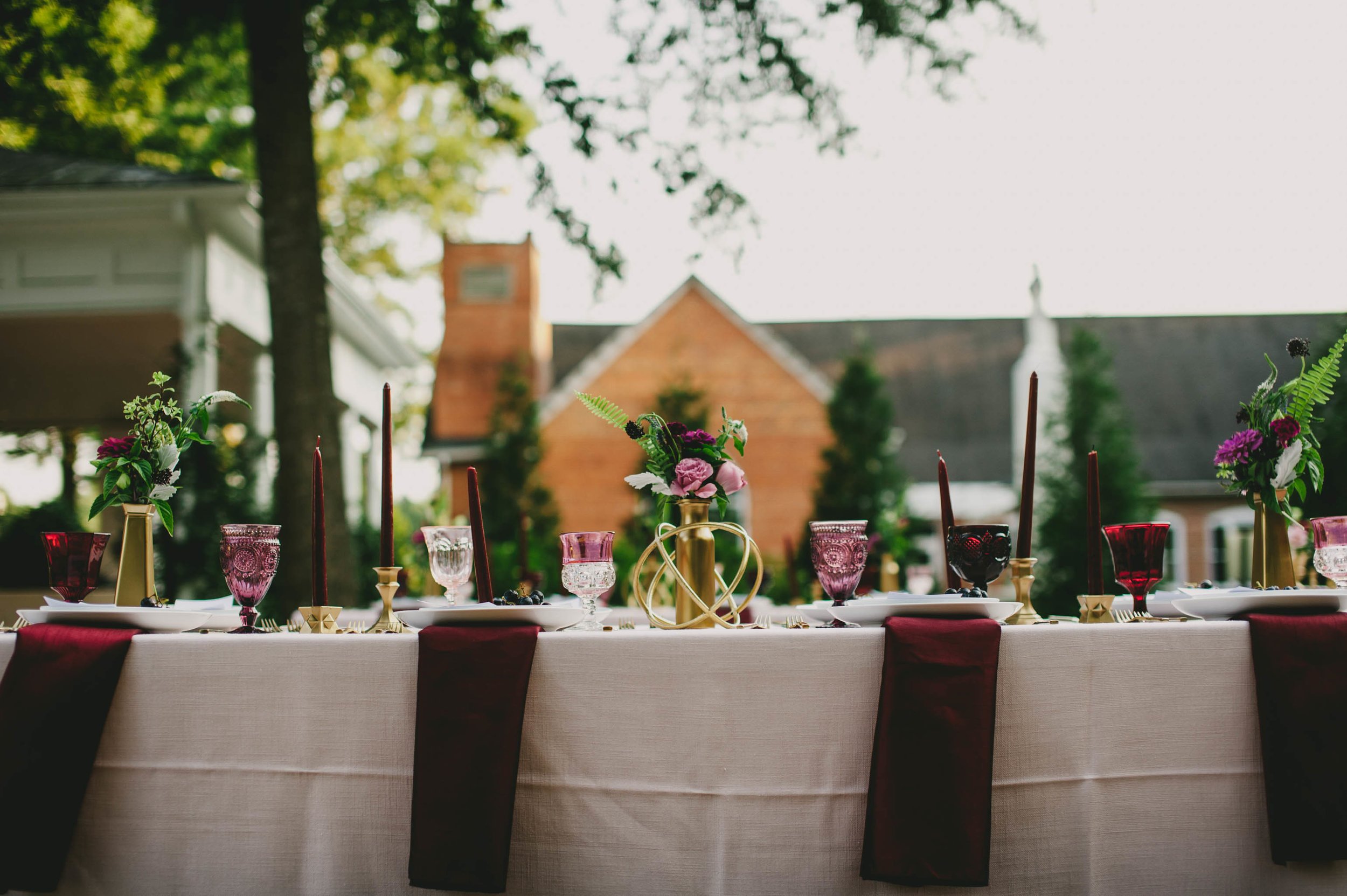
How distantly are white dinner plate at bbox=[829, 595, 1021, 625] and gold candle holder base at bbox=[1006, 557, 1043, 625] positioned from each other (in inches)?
4.4

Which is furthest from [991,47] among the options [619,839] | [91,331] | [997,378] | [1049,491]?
[997,378]

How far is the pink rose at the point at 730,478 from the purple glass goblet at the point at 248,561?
0.98 metres

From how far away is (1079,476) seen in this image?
1315 centimetres

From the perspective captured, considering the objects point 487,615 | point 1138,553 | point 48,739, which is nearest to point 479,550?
point 487,615

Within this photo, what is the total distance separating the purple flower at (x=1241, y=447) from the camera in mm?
2250

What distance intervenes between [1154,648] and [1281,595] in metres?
0.31

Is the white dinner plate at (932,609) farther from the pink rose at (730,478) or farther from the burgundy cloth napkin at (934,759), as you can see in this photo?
the pink rose at (730,478)

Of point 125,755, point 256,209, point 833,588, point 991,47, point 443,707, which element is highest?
point 991,47

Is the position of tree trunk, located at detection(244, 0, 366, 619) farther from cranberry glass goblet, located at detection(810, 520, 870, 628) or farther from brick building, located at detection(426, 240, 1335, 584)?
brick building, located at detection(426, 240, 1335, 584)

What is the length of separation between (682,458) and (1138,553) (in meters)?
1.03

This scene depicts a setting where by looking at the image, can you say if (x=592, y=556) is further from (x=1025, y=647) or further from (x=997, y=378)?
(x=997, y=378)

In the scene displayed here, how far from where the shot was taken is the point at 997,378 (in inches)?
842

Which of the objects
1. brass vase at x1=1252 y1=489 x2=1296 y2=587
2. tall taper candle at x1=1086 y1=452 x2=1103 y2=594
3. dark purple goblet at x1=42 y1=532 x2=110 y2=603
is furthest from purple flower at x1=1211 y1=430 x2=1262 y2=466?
dark purple goblet at x1=42 y1=532 x2=110 y2=603

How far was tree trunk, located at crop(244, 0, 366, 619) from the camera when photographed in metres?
5.73
